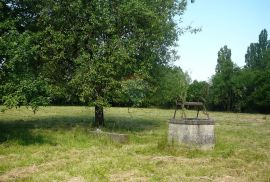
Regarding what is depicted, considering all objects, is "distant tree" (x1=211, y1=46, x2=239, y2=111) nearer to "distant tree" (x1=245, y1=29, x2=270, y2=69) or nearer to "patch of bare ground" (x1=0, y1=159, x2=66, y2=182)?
"distant tree" (x1=245, y1=29, x2=270, y2=69)

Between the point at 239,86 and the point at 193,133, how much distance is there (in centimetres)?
6921

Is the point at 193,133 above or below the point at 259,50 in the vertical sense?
below

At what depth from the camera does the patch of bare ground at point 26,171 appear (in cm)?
1317

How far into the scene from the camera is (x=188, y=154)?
18016mm

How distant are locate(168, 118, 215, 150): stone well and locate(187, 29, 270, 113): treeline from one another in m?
55.9

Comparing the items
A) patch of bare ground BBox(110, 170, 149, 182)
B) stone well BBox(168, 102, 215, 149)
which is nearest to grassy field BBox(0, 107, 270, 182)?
patch of bare ground BBox(110, 170, 149, 182)

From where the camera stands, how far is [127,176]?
1334cm

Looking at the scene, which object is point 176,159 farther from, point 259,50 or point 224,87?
point 259,50

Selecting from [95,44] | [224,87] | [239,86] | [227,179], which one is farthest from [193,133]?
[224,87]

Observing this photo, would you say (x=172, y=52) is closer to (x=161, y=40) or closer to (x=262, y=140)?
(x=161, y=40)

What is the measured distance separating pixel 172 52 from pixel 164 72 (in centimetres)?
174

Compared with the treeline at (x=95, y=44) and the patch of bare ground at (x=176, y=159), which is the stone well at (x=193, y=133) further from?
the treeline at (x=95, y=44)

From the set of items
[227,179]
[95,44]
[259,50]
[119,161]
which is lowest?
[227,179]

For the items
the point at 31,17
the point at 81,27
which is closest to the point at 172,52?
the point at 81,27
